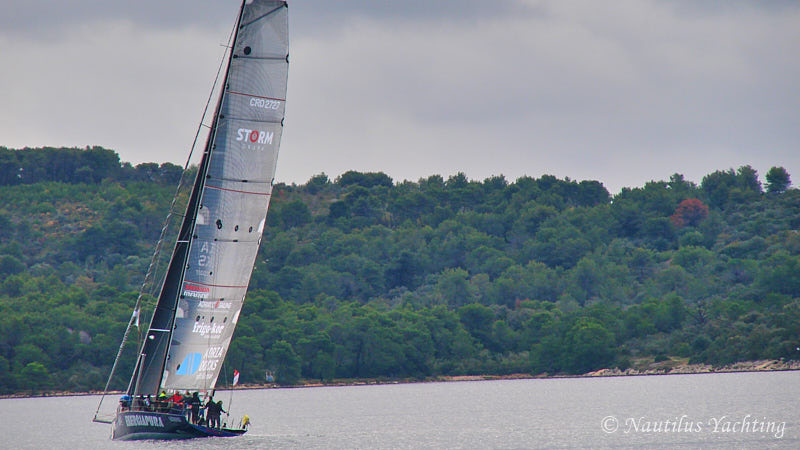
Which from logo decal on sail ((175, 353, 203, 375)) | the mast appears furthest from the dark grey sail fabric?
the mast

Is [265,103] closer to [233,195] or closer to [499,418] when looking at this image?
[233,195]

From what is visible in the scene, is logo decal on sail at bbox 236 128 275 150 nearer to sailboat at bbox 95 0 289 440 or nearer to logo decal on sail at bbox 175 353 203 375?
sailboat at bbox 95 0 289 440

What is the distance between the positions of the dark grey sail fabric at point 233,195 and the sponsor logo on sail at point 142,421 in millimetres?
1427

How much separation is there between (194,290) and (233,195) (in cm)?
390

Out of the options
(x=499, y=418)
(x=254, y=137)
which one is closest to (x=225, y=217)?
(x=254, y=137)

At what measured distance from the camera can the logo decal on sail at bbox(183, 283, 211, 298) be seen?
4566cm

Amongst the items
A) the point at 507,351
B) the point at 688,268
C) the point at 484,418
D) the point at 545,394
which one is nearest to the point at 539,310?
the point at 507,351

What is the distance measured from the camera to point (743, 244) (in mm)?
168125

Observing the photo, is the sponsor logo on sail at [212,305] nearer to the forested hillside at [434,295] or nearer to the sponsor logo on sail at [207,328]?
the sponsor logo on sail at [207,328]

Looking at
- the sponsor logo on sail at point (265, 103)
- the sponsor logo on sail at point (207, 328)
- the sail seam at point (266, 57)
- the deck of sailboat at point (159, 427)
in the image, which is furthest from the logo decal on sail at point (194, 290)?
the sail seam at point (266, 57)

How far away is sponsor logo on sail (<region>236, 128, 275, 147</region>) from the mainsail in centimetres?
4

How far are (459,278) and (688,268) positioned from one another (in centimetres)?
3204

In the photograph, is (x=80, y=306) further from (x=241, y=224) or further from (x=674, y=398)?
(x=241, y=224)

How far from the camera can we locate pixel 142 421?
4553cm
